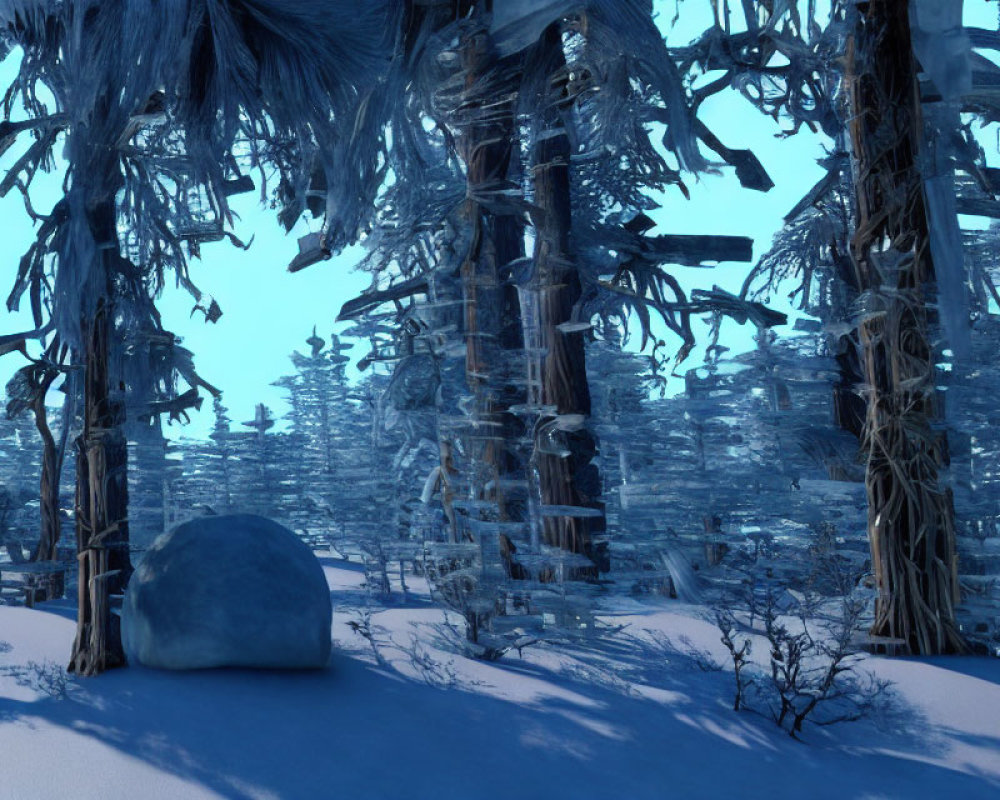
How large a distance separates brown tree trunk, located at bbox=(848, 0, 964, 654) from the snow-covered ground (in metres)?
0.50

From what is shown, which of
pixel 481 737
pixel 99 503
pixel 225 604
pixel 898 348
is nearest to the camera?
pixel 481 737

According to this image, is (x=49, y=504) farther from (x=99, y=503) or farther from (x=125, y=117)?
(x=125, y=117)

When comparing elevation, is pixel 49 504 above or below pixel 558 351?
below

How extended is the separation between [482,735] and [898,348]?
4.12 meters

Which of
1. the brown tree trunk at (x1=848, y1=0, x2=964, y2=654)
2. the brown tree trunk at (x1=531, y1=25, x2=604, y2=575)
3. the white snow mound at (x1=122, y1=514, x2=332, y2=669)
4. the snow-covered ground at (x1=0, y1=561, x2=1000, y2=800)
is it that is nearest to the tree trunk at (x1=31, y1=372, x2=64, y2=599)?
the white snow mound at (x1=122, y1=514, x2=332, y2=669)

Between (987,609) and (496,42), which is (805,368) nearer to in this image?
(987,609)

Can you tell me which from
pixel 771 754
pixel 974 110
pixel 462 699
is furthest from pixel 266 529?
pixel 974 110

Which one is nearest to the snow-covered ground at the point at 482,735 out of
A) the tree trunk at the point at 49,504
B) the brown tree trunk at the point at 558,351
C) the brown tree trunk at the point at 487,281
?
the brown tree trunk at the point at 487,281

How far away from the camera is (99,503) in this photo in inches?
274

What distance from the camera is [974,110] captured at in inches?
352

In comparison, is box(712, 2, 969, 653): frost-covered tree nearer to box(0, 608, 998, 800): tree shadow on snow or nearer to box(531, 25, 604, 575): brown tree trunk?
box(0, 608, 998, 800): tree shadow on snow

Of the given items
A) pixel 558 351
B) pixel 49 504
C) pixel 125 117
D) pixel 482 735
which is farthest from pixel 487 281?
pixel 49 504

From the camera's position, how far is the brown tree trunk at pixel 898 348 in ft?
21.2

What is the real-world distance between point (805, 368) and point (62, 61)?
28.5ft
